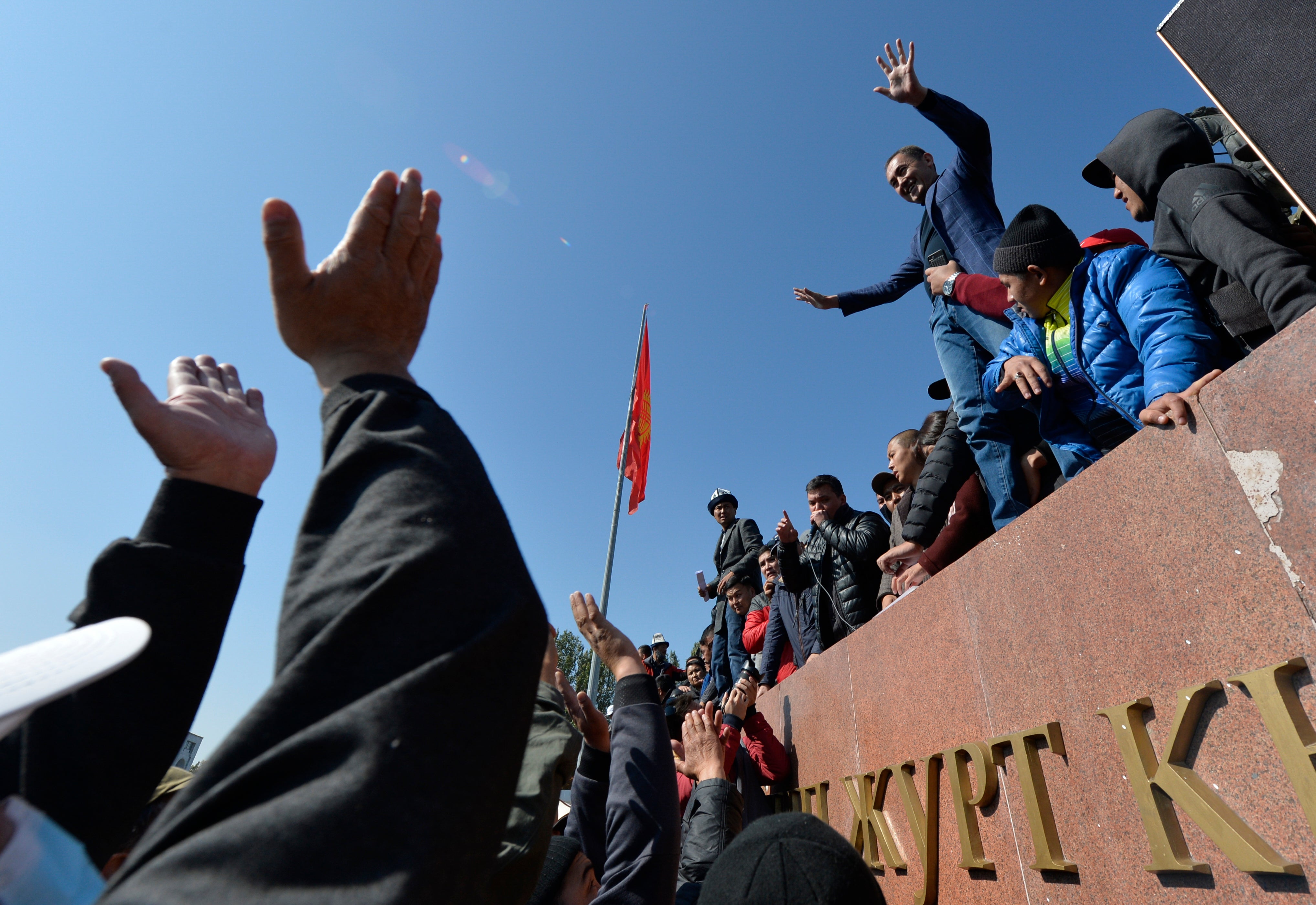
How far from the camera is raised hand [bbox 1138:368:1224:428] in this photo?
1.98 meters

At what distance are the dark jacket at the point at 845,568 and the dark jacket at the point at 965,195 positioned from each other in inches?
84.2

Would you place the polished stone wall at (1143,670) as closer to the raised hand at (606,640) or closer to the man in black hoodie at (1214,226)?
the man in black hoodie at (1214,226)

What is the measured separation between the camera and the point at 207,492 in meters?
1.32

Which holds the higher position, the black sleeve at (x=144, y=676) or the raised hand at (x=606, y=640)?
the raised hand at (x=606, y=640)

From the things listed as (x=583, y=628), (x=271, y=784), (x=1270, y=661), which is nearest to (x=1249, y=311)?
(x=1270, y=661)

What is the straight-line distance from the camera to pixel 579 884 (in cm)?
234

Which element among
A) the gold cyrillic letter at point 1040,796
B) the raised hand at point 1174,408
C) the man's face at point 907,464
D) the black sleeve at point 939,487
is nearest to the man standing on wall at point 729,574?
the man's face at point 907,464

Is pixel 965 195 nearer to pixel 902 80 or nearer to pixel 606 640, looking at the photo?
pixel 902 80

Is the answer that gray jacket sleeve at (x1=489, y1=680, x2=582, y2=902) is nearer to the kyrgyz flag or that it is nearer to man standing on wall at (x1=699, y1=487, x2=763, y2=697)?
man standing on wall at (x1=699, y1=487, x2=763, y2=697)

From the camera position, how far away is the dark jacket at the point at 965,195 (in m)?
3.85

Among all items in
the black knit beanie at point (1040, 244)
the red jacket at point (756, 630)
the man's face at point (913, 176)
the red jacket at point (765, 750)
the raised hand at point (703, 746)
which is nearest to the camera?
the black knit beanie at point (1040, 244)

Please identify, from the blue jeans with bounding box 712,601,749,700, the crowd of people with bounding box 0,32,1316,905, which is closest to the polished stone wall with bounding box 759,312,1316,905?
the crowd of people with bounding box 0,32,1316,905

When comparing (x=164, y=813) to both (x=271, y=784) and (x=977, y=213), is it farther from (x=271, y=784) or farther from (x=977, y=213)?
(x=977, y=213)

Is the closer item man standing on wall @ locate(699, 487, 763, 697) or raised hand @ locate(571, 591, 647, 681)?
raised hand @ locate(571, 591, 647, 681)
